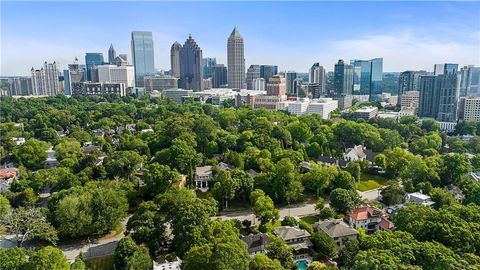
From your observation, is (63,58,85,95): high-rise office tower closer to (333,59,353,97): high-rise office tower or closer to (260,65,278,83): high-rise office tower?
(260,65,278,83): high-rise office tower

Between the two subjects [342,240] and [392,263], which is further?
[342,240]

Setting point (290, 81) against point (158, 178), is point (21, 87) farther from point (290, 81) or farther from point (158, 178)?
point (158, 178)

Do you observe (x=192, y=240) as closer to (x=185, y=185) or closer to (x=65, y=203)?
(x=65, y=203)

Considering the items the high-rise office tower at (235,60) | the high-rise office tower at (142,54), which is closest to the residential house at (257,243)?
the high-rise office tower at (235,60)

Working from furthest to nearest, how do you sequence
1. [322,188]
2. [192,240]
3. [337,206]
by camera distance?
[322,188], [337,206], [192,240]

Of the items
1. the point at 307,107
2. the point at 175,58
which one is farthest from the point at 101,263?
the point at 175,58

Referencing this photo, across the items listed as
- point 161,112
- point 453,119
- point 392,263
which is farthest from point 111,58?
point 392,263
